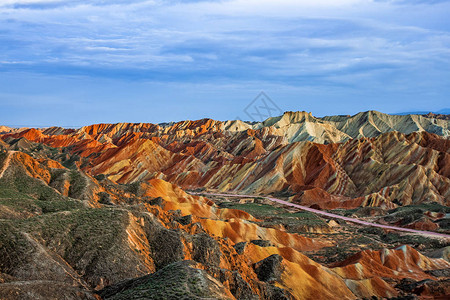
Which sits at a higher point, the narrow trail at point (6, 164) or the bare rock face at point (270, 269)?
the narrow trail at point (6, 164)

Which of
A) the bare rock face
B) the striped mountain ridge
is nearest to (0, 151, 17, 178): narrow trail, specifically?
the bare rock face

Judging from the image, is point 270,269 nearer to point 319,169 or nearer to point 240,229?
point 240,229

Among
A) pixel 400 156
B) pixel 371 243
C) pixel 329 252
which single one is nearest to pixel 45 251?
pixel 329 252

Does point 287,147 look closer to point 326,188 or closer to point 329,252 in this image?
point 326,188

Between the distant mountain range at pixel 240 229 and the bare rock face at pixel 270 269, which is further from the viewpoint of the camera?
the bare rock face at pixel 270 269

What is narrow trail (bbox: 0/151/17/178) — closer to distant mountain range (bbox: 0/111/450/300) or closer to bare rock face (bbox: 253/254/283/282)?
distant mountain range (bbox: 0/111/450/300)

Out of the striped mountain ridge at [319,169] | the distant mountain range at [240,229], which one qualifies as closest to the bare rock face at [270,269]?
the distant mountain range at [240,229]

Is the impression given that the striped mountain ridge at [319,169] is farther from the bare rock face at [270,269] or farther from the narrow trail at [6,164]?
the narrow trail at [6,164]

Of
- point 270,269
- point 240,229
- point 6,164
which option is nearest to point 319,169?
point 240,229

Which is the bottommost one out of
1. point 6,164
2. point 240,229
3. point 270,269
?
point 240,229

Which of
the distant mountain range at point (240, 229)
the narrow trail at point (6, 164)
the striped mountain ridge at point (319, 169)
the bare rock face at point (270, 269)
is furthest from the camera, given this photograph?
the striped mountain ridge at point (319, 169)

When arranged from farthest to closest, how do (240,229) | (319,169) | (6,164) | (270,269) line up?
(319,169)
(240,229)
(6,164)
(270,269)
